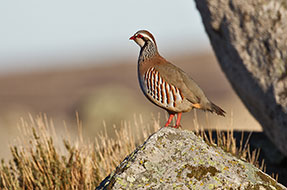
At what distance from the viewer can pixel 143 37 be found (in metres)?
5.54

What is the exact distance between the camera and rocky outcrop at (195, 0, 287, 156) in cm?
665

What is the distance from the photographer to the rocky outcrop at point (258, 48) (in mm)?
6648

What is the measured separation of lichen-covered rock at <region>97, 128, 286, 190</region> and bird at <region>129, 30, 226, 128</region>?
1133 mm

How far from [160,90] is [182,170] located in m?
1.53

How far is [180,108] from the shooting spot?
5.39 metres

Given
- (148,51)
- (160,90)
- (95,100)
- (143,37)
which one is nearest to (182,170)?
(160,90)

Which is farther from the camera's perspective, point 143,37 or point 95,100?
point 95,100

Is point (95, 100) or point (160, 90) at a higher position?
point (160, 90)

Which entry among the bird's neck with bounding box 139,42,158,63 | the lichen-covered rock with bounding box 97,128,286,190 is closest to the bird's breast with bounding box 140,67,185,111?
the bird's neck with bounding box 139,42,158,63

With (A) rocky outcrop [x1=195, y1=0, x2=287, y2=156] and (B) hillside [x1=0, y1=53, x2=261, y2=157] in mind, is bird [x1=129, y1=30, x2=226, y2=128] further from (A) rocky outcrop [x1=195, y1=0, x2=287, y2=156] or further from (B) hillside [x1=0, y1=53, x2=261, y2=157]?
(A) rocky outcrop [x1=195, y1=0, x2=287, y2=156]

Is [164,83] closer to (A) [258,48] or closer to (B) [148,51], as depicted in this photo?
(B) [148,51]

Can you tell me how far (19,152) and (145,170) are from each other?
3509 millimetres

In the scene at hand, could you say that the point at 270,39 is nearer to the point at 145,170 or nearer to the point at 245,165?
the point at 245,165

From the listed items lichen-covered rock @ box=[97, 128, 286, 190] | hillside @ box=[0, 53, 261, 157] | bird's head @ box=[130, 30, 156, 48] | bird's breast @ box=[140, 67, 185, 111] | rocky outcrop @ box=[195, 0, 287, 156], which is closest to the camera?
lichen-covered rock @ box=[97, 128, 286, 190]
